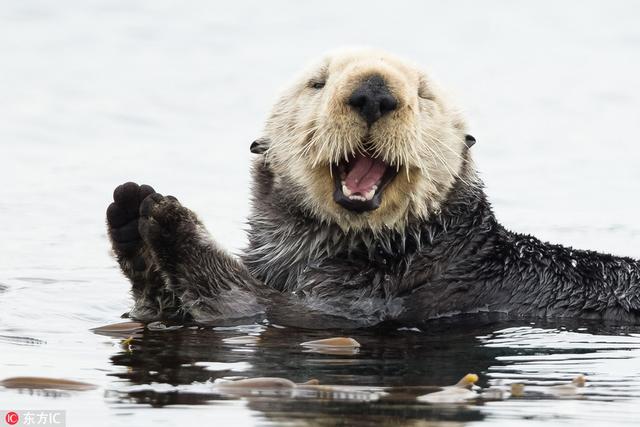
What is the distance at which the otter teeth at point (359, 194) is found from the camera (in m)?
6.40

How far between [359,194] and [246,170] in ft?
19.7

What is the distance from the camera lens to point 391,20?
18.8m

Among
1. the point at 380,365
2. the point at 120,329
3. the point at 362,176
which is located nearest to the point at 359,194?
the point at 362,176

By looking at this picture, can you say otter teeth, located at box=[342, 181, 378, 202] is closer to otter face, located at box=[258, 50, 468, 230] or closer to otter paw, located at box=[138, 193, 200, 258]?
otter face, located at box=[258, 50, 468, 230]

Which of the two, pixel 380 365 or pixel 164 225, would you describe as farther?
pixel 164 225

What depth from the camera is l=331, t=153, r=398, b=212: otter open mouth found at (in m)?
6.52

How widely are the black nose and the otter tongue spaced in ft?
1.00

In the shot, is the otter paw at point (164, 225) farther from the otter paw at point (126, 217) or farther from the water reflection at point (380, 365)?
the water reflection at point (380, 365)

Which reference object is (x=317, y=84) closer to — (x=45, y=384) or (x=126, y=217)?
(x=126, y=217)

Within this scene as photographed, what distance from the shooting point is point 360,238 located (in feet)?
22.4

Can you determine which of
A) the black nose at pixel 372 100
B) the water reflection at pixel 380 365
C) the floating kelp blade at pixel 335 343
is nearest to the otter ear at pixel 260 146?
the black nose at pixel 372 100

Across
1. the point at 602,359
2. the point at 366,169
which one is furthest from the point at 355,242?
the point at 602,359

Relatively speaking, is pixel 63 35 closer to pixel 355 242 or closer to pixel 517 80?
pixel 517 80

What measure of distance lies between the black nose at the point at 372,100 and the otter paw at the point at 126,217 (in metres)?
1.14
